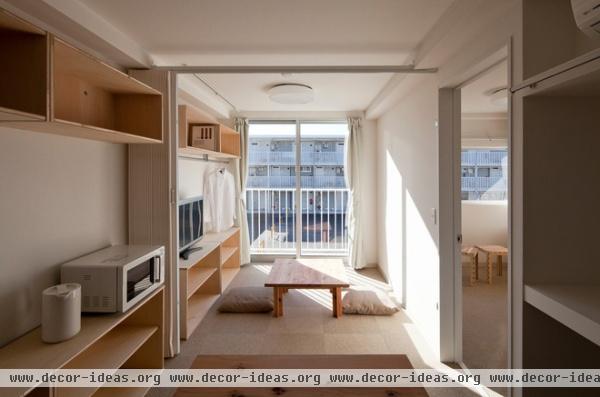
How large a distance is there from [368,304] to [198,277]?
6.20 ft

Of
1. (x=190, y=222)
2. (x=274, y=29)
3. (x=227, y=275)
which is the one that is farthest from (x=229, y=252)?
(x=274, y=29)

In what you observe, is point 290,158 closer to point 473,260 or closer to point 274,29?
point 473,260

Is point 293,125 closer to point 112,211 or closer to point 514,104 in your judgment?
point 112,211

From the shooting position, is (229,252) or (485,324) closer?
(485,324)

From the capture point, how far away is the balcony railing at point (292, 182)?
5488mm

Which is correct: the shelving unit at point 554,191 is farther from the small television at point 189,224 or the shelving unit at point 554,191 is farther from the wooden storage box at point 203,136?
the wooden storage box at point 203,136

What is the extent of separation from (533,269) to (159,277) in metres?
2.21

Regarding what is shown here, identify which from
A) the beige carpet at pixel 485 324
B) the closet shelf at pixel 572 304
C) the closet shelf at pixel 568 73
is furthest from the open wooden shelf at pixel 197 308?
the closet shelf at pixel 568 73

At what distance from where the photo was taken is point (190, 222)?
3271 millimetres

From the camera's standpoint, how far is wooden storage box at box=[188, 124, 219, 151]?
373 centimetres

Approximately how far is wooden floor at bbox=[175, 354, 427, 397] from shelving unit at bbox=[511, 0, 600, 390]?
2.52 feet

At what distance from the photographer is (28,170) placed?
157 centimetres

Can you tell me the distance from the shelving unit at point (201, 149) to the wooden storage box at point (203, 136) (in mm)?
46

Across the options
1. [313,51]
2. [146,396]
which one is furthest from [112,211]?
[313,51]
